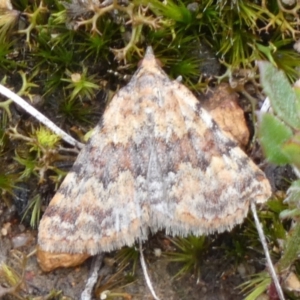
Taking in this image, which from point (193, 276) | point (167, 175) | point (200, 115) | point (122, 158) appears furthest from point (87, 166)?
point (193, 276)

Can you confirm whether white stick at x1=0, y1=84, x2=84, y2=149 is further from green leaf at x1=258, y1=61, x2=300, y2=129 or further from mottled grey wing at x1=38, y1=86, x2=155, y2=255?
green leaf at x1=258, y1=61, x2=300, y2=129

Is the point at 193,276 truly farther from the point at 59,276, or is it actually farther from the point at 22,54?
the point at 22,54

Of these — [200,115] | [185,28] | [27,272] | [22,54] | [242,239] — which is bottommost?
[27,272]

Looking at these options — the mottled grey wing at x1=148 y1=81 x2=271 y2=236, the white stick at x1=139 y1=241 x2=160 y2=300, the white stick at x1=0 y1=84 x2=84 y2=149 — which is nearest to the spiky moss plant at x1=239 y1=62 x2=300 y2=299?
the mottled grey wing at x1=148 y1=81 x2=271 y2=236

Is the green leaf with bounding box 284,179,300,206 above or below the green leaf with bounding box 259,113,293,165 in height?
below

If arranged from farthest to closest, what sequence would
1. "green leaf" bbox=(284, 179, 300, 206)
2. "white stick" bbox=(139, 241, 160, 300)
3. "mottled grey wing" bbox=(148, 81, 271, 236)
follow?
"white stick" bbox=(139, 241, 160, 300) → "mottled grey wing" bbox=(148, 81, 271, 236) → "green leaf" bbox=(284, 179, 300, 206)

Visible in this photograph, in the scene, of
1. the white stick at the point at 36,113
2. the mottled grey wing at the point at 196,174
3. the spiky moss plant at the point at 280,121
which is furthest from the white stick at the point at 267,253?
the white stick at the point at 36,113

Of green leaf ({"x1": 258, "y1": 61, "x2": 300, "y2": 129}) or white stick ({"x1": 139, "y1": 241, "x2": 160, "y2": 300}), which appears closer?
green leaf ({"x1": 258, "y1": 61, "x2": 300, "y2": 129})

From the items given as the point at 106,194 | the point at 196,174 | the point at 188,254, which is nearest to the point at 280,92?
the point at 196,174
